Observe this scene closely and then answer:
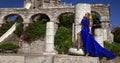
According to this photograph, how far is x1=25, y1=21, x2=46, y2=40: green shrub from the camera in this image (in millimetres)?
30641

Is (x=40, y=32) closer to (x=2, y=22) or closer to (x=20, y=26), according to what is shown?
(x=20, y=26)

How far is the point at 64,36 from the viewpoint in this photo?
97.9ft

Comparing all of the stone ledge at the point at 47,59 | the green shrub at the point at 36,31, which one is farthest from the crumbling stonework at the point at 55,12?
the stone ledge at the point at 47,59

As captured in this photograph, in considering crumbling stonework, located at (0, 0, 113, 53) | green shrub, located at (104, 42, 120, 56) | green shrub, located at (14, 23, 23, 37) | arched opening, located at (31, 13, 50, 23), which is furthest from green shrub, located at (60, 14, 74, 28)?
green shrub, located at (104, 42, 120, 56)

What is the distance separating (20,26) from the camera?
32.8m

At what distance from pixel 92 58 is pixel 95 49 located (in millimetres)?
955

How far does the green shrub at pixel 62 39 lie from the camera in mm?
27744

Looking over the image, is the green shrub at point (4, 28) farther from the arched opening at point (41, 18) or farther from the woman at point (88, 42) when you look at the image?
the woman at point (88, 42)

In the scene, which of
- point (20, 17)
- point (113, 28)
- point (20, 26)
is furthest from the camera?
point (113, 28)

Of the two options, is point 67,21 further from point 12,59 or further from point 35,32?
point 12,59

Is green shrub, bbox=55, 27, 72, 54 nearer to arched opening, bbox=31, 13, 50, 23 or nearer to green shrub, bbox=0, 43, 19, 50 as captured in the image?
arched opening, bbox=31, 13, 50, 23

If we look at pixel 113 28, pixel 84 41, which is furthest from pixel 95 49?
pixel 113 28

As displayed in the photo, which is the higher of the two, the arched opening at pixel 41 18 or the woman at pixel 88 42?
the arched opening at pixel 41 18

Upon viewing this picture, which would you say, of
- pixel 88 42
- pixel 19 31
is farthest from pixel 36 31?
pixel 88 42
